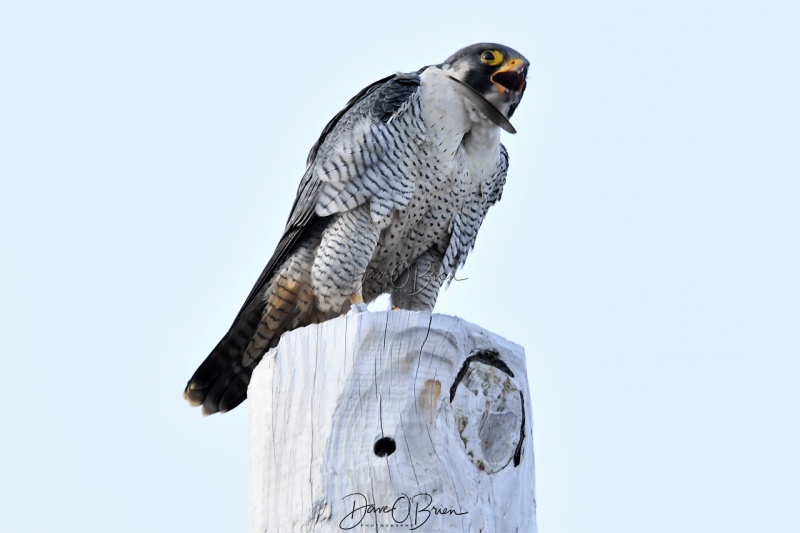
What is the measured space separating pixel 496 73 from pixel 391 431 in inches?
113

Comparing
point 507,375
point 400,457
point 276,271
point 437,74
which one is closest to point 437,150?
point 437,74

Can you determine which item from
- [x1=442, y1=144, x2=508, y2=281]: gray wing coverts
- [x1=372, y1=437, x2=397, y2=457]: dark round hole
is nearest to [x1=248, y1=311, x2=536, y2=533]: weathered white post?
[x1=372, y1=437, x2=397, y2=457]: dark round hole

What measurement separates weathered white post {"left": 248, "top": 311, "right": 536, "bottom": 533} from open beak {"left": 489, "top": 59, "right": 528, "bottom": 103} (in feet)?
7.73

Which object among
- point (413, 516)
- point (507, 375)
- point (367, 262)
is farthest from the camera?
point (367, 262)

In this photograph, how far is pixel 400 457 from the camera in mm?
3156

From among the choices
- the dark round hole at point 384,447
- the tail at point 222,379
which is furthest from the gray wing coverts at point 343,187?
the dark round hole at point 384,447

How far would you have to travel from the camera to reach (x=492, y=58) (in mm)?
5641

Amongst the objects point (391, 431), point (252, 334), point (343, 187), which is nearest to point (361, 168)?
point (343, 187)

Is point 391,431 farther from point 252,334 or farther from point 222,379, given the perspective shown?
point 252,334

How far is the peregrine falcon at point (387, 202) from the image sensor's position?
5387 millimetres

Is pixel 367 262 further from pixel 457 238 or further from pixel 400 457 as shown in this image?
pixel 400 457

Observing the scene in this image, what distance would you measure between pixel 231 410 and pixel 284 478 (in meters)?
2.26

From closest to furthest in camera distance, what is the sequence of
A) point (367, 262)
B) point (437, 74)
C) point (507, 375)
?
point (507, 375), point (367, 262), point (437, 74)

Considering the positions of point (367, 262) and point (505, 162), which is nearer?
point (367, 262)
